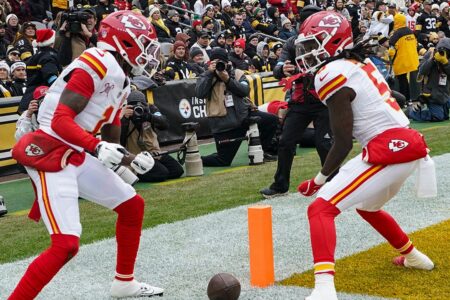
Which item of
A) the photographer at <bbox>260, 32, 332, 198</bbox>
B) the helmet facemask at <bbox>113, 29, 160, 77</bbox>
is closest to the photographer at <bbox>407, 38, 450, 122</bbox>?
the photographer at <bbox>260, 32, 332, 198</bbox>

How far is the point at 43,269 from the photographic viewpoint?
4.25 metres

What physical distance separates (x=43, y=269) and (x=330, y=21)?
2.31 metres

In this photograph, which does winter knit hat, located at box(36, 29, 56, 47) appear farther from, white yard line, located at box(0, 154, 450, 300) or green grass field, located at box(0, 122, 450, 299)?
white yard line, located at box(0, 154, 450, 300)

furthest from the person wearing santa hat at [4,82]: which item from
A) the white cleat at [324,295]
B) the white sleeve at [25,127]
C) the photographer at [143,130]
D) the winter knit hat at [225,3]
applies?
the winter knit hat at [225,3]

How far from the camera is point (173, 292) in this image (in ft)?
16.6

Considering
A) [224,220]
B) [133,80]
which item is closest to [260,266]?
[224,220]

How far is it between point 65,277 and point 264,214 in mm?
1654

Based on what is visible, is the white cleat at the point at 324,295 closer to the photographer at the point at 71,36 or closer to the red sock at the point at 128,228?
the red sock at the point at 128,228

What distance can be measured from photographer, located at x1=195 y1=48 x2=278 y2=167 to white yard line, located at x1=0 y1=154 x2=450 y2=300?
2.90 m

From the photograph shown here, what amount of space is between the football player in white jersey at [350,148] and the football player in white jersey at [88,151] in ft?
3.40

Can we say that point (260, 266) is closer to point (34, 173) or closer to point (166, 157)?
point (34, 173)

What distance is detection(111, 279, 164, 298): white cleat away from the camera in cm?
496

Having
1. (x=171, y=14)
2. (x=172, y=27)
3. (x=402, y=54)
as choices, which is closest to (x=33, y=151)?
(x=402, y=54)

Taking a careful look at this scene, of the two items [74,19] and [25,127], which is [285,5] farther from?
[25,127]
